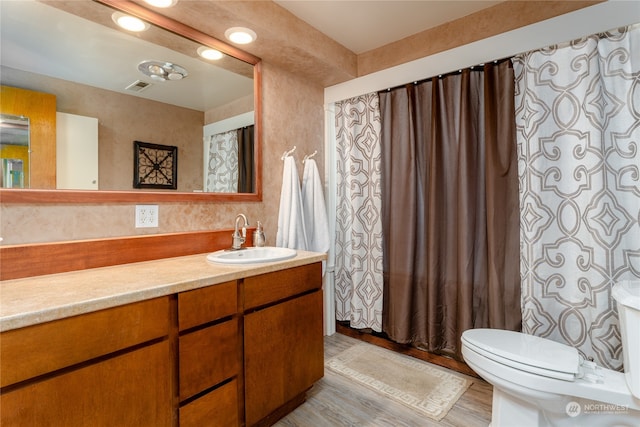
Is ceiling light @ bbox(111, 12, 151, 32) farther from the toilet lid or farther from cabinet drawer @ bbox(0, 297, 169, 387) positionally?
the toilet lid

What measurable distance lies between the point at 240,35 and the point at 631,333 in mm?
2409

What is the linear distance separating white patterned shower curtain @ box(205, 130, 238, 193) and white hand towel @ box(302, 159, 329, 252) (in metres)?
0.58

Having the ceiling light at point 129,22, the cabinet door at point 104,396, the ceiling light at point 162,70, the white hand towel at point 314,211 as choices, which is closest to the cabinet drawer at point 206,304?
the cabinet door at point 104,396

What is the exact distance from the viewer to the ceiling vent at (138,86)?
5.22 feet

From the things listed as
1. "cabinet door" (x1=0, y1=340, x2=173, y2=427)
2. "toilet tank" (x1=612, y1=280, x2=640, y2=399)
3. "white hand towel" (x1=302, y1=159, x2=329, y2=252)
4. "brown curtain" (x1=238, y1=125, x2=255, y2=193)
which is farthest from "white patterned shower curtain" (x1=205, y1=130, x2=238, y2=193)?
"toilet tank" (x1=612, y1=280, x2=640, y2=399)

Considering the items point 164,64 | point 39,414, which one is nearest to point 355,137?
point 164,64

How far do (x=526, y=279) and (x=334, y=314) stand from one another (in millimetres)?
1555

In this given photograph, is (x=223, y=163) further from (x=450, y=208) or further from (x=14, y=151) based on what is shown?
(x=450, y=208)

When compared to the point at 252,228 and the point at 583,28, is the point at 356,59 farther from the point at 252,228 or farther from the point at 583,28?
the point at 252,228

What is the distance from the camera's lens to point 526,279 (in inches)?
70.4

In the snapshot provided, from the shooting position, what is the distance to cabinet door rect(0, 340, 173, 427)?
2.80 feet

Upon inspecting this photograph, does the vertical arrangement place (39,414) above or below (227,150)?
below

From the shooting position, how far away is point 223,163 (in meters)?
1.99

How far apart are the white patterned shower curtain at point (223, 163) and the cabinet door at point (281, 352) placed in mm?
875
